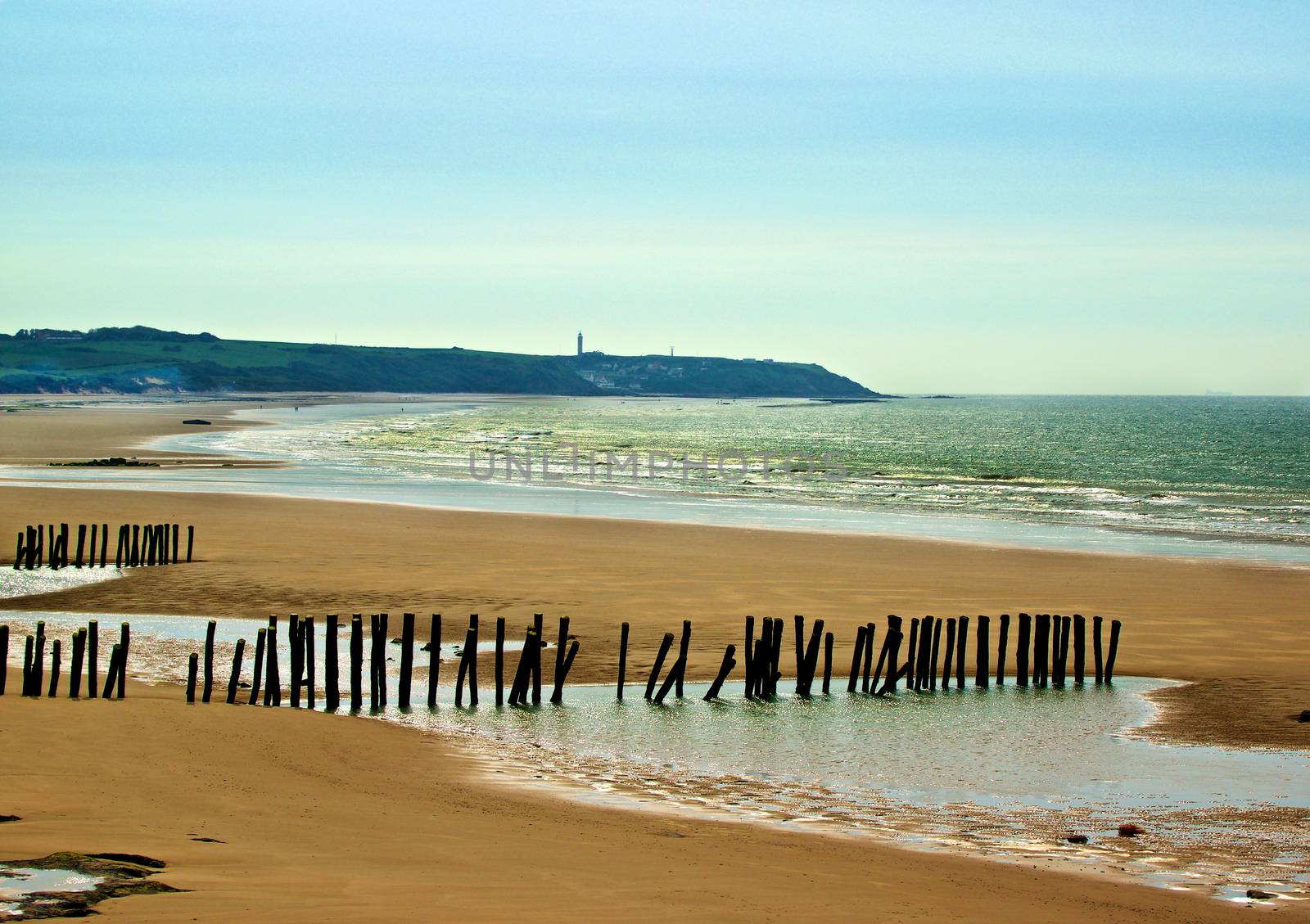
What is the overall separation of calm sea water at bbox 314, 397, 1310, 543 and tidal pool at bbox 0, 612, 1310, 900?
28.3 metres

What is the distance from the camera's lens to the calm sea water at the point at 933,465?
50156 mm

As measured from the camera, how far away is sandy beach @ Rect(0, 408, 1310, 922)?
815 centimetres

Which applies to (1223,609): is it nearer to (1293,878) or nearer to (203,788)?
(1293,878)

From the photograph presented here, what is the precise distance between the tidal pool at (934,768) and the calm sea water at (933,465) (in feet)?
92.9

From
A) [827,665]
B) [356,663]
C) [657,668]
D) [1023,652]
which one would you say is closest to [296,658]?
[356,663]

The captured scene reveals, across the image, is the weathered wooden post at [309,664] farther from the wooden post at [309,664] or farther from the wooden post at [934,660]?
the wooden post at [934,660]

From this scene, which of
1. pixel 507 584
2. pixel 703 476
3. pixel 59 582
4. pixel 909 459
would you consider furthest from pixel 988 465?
pixel 59 582

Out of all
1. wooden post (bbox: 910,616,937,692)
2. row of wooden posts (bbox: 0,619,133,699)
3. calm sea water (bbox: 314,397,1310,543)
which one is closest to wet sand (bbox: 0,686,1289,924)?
row of wooden posts (bbox: 0,619,133,699)

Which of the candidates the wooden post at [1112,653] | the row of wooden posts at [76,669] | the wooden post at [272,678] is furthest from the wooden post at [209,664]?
the wooden post at [1112,653]

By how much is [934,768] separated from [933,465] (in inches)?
2668

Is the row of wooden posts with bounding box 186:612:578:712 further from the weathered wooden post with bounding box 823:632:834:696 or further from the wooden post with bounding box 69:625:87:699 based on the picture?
the weathered wooden post with bounding box 823:632:834:696

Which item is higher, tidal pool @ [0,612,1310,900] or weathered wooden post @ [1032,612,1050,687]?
weathered wooden post @ [1032,612,1050,687]

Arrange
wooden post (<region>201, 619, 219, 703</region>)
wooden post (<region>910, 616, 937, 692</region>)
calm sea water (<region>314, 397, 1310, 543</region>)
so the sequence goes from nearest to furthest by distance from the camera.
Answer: wooden post (<region>201, 619, 219, 703</region>), wooden post (<region>910, 616, 937, 692</region>), calm sea water (<region>314, 397, 1310, 543</region>)

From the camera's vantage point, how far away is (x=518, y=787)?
11.9 m
